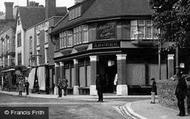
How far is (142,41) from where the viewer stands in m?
40.6

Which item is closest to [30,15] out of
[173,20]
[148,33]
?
[148,33]

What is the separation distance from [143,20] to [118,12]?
8.37 feet

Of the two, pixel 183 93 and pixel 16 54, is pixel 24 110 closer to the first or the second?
pixel 183 93

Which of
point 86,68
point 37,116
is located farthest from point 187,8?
point 86,68

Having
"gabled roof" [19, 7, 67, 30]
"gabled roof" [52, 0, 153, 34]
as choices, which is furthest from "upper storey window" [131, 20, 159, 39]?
"gabled roof" [19, 7, 67, 30]

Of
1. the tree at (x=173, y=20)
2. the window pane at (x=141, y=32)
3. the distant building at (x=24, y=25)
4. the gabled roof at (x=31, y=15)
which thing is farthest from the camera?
the gabled roof at (x=31, y=15)

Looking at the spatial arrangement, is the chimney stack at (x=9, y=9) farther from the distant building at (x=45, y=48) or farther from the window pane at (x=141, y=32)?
the window pane at (x=141, y=32)

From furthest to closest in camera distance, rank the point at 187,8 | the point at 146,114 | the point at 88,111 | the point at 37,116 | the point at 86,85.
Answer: the point at 86,85, the point at 88,111, the point at 146,114, the point at 187,8, the point at 37,116

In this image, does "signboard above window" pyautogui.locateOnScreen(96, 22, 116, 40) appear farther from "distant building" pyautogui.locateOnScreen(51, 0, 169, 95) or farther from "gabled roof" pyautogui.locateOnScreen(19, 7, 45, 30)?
"gabled roof" pyautogui.locateOnScreen(19, 7, 45, 30)

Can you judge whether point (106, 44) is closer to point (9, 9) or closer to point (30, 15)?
point (30, 15)

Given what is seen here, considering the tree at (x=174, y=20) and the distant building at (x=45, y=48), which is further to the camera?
the distant building at (x=45, y=48)

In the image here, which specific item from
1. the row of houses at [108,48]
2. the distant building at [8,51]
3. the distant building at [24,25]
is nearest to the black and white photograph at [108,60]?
the row of houses at [108,48]

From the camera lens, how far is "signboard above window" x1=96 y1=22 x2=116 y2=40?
41594 millimetres

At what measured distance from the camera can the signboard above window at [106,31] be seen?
41.6 meters
